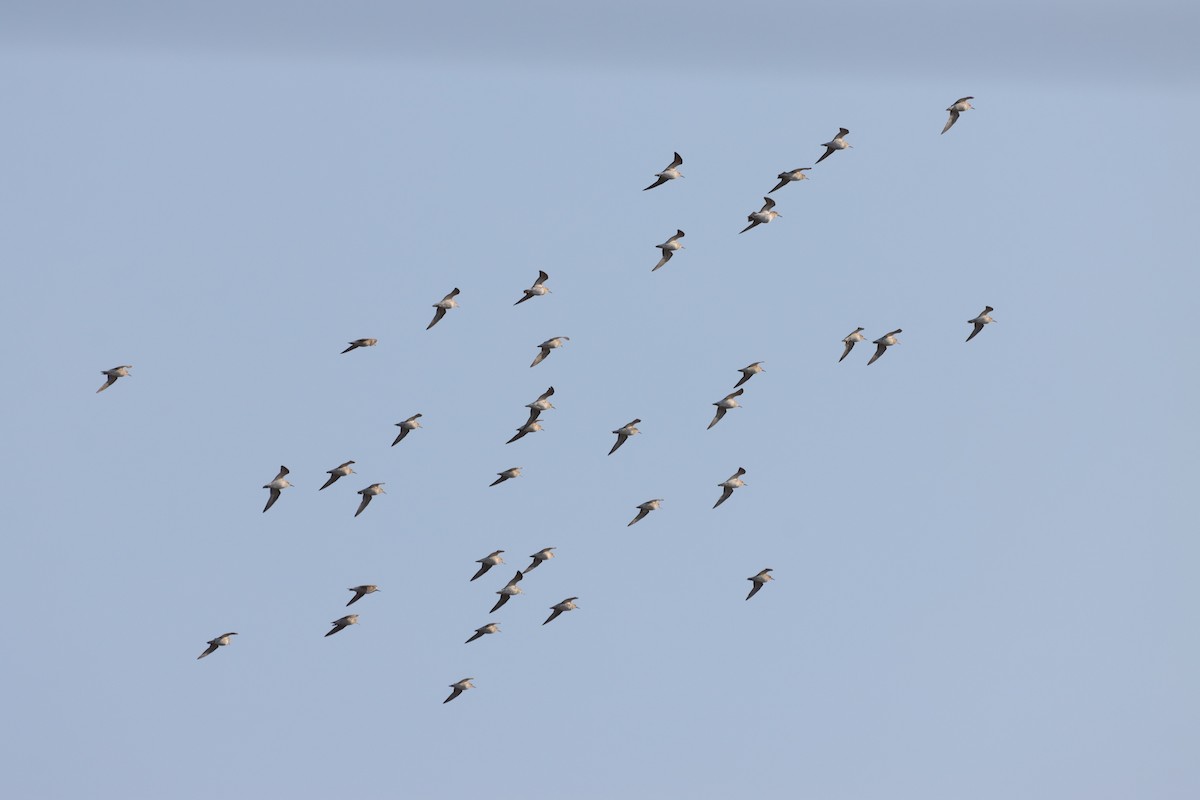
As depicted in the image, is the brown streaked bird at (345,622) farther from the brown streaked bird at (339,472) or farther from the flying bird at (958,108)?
the flying bird at (958,108)

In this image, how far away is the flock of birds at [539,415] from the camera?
97500 mm

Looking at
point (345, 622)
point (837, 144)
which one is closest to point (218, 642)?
point (345, 622)

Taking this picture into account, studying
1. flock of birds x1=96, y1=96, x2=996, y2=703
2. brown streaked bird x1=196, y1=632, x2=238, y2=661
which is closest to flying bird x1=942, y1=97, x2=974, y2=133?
flock of birds x1=96, y1=96, x2=996, y2=703

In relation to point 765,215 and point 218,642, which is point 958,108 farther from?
point 218,642

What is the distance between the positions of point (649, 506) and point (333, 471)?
11670 mm

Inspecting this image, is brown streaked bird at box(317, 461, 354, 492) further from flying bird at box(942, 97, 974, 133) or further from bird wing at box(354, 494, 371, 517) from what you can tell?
flying bird at box(942, 97, 974, 133)

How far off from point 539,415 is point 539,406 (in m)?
0.41

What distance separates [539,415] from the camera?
333ft

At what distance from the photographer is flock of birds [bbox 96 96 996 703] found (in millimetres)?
97500

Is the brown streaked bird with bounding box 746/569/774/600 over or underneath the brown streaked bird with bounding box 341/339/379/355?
underneath

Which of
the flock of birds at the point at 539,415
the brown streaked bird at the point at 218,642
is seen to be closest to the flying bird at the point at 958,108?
the flock of birds at the point at 539,415

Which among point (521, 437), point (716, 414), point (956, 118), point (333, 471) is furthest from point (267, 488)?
point (956, 118)

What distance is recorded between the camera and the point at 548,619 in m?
101

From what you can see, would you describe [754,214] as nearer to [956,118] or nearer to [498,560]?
[956,118]
